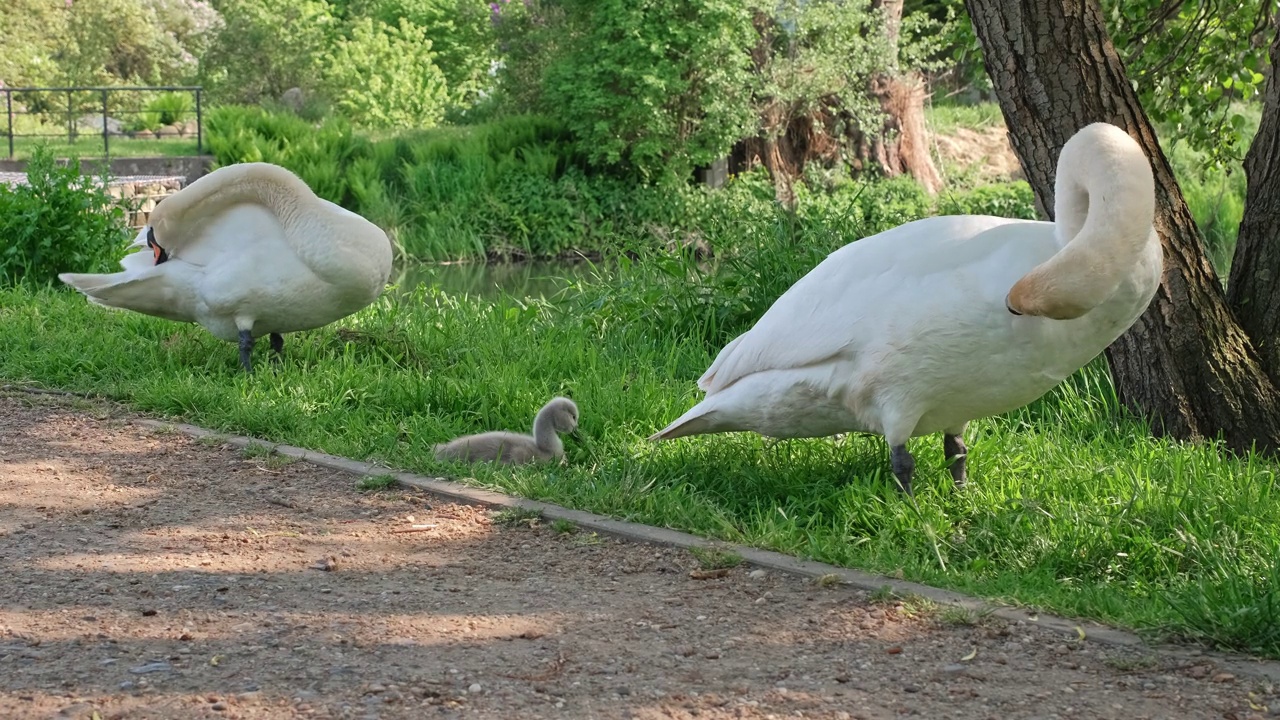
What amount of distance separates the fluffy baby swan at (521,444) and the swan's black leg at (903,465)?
1.55 metres

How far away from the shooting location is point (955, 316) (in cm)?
430

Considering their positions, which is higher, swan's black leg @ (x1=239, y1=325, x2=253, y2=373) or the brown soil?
swan's black leg @ (x1=239, y1=325, x2=253, y2=373)

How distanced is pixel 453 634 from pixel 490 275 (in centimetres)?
1491

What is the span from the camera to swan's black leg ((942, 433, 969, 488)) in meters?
5.00

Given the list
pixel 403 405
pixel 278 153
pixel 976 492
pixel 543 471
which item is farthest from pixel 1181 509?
pixel 278 153

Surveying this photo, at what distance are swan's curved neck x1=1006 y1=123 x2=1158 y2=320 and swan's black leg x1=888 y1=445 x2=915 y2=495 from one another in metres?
0.78

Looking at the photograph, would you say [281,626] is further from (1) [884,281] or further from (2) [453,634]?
(1) [884,281]

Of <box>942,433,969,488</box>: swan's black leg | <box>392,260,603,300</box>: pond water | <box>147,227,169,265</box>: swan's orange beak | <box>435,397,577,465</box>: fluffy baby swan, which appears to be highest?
<box>147,227,169,265</box>: swan's orange beak

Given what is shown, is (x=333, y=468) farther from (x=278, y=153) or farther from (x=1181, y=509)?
(x=278, y=153)

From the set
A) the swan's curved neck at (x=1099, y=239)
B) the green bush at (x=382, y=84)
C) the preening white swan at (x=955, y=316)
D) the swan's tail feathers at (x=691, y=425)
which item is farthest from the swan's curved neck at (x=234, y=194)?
the green bush at (x=382, y=84)

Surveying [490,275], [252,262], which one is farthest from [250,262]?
[490,275]

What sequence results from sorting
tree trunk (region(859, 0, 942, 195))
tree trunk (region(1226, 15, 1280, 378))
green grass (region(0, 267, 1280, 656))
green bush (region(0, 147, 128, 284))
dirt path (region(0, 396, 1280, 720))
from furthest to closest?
tree trunk (region(859, 0, 942, 195)) < green bush (region(0, 147, 128, 284)) < tree trunk (region(1226, 15, 1280, 378)) < green grass (region(0, 267, 1280, 656)) < dirt path (region(0, 396, 1280, 720))

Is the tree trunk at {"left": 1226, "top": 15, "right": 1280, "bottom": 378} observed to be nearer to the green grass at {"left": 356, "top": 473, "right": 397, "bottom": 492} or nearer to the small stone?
the green grass at {"left": 356, "top": 473, "right": 397, "bottom": 492}

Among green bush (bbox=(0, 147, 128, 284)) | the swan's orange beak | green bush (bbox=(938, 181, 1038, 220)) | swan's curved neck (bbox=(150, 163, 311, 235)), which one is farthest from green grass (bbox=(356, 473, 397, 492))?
green bush (bbox=(938, 181, 1038, 220))
